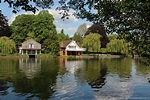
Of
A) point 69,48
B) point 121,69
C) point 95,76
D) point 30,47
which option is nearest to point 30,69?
point 95,76

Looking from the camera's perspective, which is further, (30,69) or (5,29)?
(5,29)

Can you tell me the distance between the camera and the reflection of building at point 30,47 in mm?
72719

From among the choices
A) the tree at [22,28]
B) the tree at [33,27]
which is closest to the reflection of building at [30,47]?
the tree at [33,27]

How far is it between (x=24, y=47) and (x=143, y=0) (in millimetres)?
69841

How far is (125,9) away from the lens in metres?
5.14

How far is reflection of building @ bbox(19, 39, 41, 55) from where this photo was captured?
72.7 m

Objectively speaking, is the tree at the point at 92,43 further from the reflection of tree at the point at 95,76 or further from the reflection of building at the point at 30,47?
the reflection of tree at the point at 95,76

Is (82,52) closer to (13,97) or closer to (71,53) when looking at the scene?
(71,53)

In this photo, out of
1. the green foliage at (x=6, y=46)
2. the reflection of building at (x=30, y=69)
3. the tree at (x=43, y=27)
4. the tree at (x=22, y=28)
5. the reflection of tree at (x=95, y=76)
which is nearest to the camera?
the reflection of tree at (x=95, y=76)

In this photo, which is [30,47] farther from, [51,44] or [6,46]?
[6,46]

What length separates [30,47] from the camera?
2884 inches

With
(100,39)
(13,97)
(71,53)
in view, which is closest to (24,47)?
→ (71,53)

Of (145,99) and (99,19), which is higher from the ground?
(99,19)

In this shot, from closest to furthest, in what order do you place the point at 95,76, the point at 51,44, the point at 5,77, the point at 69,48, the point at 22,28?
the point at 5,77
the point at 95,76
the point at 51,44
the point at 22,28
the point at 69,48
